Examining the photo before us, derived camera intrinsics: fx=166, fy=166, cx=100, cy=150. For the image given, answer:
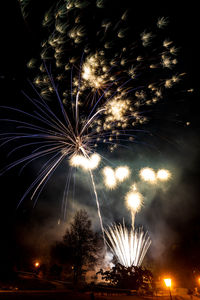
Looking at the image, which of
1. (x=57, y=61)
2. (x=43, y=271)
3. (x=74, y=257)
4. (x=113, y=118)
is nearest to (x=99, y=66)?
(x=57, y=61)

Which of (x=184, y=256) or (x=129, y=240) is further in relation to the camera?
(x=184, y=256)

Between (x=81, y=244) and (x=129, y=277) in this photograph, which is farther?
(x=81, y=244)

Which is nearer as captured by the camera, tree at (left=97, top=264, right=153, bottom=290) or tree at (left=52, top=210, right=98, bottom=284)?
tree at (left=97, top=264, right=153, bottom=290)

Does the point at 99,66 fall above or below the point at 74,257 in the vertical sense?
above

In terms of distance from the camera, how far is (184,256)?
Result: 30.4 m

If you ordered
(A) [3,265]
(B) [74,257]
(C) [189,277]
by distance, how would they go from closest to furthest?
(A) [3,265] < (B) [74,257] < (C) [189,277]

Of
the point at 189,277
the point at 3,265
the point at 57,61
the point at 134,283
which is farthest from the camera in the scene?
the point at 189,277

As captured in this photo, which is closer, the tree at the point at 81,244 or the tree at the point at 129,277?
the tree at the point at 129,277

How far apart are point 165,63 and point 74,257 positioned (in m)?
32.4

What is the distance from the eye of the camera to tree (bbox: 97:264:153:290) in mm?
16969

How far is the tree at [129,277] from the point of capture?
16969 mm

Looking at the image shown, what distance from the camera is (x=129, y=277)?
56.3 ft

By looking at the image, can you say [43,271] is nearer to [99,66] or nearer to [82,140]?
[82,140]

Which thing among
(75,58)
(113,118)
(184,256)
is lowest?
(184,256)
